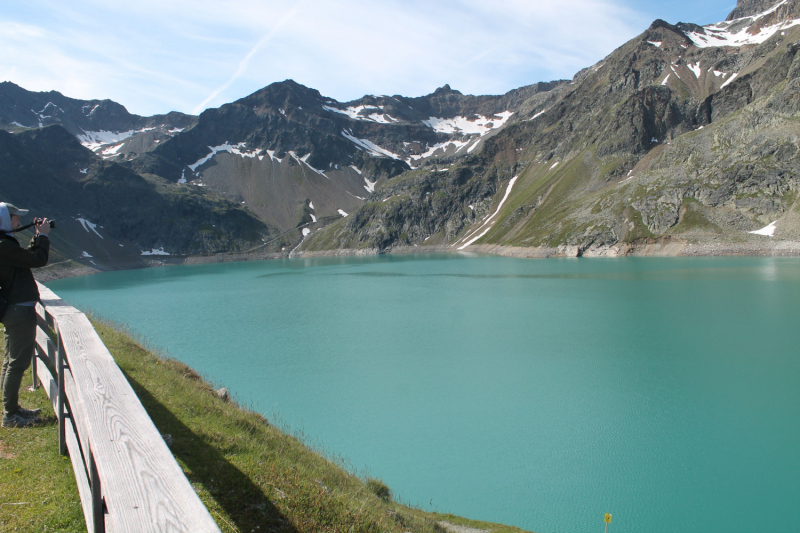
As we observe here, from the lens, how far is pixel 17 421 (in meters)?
7.13

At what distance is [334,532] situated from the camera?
20.8 ft

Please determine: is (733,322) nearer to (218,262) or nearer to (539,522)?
(539,522)

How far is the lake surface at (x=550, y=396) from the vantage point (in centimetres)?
1366

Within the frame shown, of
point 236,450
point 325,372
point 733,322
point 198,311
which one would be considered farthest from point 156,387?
point 198,311

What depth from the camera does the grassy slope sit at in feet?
17.7

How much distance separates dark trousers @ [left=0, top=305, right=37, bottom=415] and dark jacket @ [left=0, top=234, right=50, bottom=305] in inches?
7.5

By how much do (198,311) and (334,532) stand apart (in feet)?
165

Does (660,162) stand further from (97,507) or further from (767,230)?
(97,507)

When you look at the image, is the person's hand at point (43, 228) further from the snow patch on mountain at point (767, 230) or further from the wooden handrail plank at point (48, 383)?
the snow patch on mountain at point (767, 230)

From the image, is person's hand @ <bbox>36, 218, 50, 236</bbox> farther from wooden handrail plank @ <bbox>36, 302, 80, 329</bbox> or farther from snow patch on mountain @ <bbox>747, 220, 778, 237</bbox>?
snow patch on mountain @ <bbox>747, 220, 778, 237</bbox>

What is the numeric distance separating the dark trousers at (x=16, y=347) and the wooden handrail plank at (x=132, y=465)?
11.2 feet

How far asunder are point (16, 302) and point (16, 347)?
2.33 ft

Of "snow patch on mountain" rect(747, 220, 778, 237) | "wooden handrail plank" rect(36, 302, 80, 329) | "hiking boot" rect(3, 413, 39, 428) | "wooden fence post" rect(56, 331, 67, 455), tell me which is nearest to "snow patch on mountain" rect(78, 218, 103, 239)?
"wooden handrail plank" rect(36, 302, 80, 329)

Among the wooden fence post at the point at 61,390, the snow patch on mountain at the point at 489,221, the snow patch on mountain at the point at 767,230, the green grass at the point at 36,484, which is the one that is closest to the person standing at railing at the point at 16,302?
the green grass at the point at 36,484
